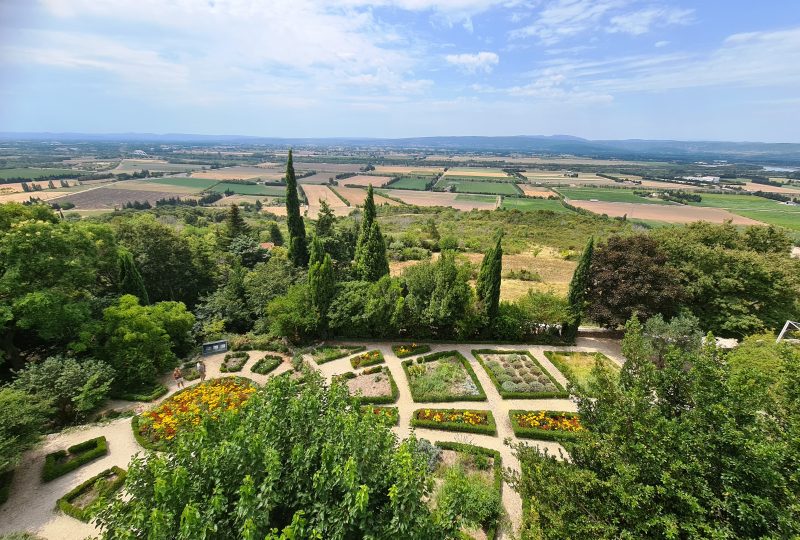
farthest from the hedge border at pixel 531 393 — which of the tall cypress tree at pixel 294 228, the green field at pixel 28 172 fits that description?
the green field at pixel 28 172

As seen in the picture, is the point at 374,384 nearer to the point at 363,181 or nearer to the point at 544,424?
the point at 544,424

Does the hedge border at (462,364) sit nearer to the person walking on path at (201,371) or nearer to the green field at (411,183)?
the person walking on path at (201,371)

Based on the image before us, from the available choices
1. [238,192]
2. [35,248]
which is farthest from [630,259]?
[238,192]

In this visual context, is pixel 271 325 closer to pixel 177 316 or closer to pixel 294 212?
pixel 177 316

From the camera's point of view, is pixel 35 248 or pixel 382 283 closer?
pixel 35 248

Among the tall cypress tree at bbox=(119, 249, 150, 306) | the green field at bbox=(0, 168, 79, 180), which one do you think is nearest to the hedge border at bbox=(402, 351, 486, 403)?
the tall cypress tree at bbox=(119, 249, 150, 306)

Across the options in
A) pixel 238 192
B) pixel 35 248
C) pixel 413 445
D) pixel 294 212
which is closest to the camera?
pixel 413 445

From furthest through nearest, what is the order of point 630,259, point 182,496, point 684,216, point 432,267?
point 684,216, point 432,267, point 630,259, point 182,496
